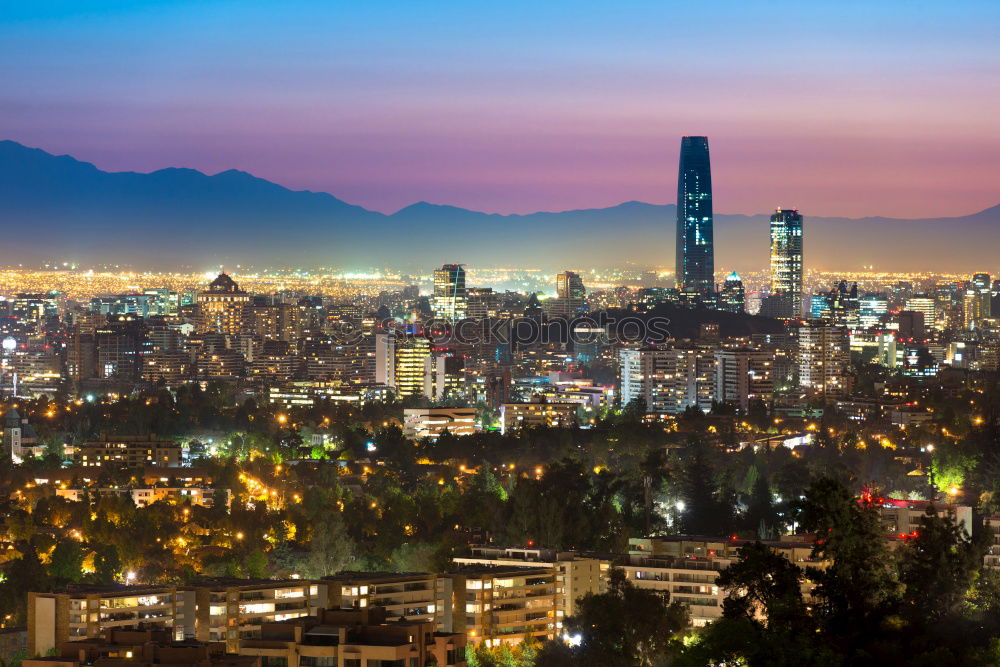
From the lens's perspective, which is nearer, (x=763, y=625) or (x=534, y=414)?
(x=763, y=625)

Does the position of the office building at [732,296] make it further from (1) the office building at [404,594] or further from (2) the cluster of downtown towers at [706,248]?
(1) the office building at [404,594]

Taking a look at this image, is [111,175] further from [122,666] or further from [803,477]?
[122,666]

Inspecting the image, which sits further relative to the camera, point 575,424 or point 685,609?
point 575,424

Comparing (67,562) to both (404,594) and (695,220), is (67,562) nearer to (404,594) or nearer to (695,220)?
(404,594)

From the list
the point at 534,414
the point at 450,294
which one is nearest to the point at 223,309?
the point at 450,294

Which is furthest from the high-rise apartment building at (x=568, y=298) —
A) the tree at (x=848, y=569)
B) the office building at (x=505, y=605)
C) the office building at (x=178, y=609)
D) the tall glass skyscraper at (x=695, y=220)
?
the tree at (x=848, y=569)

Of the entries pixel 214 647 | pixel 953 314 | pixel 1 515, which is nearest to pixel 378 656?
pixel 214 647

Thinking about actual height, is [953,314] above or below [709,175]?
below
